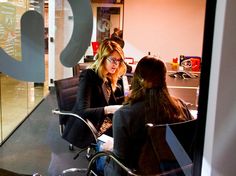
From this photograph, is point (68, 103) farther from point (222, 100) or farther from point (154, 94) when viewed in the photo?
point (222, 100)

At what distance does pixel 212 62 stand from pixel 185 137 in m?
0.51

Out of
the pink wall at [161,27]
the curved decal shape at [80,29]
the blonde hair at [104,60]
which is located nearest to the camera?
the curved decal shape at [80,29]

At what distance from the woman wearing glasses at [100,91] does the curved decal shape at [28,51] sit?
2.30ft

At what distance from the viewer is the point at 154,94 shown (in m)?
1.71

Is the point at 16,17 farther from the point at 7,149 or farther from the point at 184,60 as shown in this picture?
the point at 184,60

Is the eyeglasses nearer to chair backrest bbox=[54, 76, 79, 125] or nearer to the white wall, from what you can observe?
chair backrest bbox=[54, 76, 79, 125]

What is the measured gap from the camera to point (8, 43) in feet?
4.93

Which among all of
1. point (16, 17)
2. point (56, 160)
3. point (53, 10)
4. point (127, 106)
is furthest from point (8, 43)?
point (56, 160)

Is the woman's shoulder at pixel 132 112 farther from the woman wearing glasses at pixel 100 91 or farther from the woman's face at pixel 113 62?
the woman's face at pixel 113 62

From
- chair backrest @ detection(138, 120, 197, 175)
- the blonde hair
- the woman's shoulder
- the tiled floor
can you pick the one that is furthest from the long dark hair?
the tiled floor

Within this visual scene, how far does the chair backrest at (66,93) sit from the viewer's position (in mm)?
2230

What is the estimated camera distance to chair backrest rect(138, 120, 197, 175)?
151cm

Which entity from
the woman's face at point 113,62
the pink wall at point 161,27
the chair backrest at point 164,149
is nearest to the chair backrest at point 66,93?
the woman's face at point 113,62

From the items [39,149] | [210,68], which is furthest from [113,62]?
[39,149]
